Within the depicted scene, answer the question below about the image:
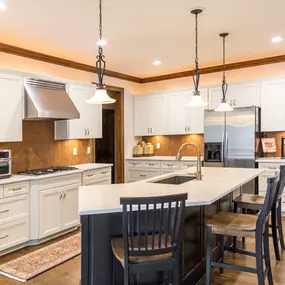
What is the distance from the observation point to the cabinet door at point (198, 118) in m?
6.02

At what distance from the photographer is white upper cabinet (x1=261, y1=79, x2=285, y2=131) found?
17.3 ft

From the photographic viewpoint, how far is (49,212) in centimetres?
416

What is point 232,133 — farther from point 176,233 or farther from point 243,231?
point 176,233

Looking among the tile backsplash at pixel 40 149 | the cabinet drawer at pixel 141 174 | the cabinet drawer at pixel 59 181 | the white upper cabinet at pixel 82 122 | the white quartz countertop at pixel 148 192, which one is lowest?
the cabinet drawer at pixel 141 174

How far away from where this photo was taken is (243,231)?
260cm

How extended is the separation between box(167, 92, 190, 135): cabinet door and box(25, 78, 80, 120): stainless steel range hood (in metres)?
2.41

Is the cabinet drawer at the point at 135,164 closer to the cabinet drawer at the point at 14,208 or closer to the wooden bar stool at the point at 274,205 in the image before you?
the cabinet drawer at the point at 14,208

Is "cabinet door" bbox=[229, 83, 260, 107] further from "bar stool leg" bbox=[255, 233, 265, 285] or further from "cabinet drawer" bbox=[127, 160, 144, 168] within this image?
"bar stool leg" bbox=[255, 233, 265, 285]

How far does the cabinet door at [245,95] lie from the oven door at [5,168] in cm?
398

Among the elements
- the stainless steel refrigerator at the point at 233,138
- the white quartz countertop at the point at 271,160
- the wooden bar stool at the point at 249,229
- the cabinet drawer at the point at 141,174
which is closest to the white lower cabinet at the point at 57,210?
the cabinet drawer at the point at 141,174

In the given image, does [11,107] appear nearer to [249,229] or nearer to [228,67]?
[249,229]

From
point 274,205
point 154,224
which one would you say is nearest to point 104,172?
point 274,205

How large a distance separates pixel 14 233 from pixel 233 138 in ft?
12.4

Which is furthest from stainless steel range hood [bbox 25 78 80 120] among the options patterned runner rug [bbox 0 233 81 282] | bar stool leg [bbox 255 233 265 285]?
bar stool leg [bbox 255 233 265 285]
